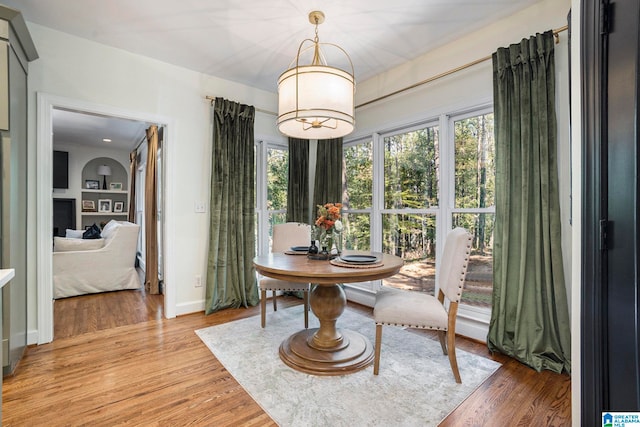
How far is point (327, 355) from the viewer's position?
7.20 feet

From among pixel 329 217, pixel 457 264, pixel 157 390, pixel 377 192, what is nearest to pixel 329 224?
pixel 329 217

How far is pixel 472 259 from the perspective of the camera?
9.17 feet

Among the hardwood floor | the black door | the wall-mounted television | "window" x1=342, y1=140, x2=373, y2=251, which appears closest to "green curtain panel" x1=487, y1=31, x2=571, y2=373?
the hardwood floor

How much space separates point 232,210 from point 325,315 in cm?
173

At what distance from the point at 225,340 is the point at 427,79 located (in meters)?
2.93

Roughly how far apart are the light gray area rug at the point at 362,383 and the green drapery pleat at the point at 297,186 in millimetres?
1647

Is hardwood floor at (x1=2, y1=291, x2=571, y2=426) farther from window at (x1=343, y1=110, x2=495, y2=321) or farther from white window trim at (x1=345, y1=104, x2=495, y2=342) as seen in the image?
window at (x1=343, y1=110, x2=495, y2=321)

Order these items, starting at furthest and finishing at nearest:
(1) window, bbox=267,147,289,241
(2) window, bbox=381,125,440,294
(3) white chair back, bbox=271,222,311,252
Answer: (1) window, bbox=267,147,289,241 → (3) white chair back, bbox=271,222,311,252 → (2) window, bbox=381,125,440,294

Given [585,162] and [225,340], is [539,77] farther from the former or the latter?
[225,340]

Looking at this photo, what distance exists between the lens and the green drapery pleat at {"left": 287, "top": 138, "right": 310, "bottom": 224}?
13.1ft

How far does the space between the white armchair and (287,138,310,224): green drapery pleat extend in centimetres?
230

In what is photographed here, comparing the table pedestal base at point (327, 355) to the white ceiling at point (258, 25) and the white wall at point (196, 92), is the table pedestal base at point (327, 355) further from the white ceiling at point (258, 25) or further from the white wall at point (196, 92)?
the white ceiling at point (258, 25)

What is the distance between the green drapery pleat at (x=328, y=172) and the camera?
3803mm

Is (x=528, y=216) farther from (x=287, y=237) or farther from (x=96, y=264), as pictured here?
(x=96, y=264)
